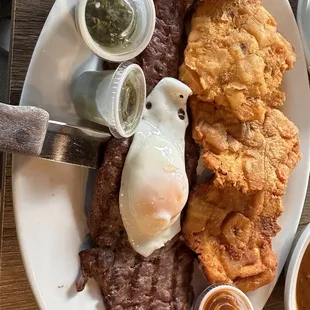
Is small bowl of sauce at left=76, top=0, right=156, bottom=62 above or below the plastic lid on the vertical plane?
above

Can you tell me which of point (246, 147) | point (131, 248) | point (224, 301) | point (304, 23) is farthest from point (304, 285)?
point (304, 23)

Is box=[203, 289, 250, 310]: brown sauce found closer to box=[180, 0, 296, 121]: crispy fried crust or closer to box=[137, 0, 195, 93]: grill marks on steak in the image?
box=[180, 0, 296, 121]: crispy fried crust

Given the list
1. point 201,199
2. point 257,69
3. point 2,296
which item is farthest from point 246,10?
point 2,296

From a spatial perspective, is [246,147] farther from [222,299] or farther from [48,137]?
A: [48,137]

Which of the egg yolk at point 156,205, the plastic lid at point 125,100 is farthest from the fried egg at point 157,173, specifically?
the plastic lid at point 125,100

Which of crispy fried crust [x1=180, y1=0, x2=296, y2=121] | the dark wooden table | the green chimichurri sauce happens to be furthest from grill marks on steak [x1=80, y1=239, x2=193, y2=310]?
the green chimichurri sauce
